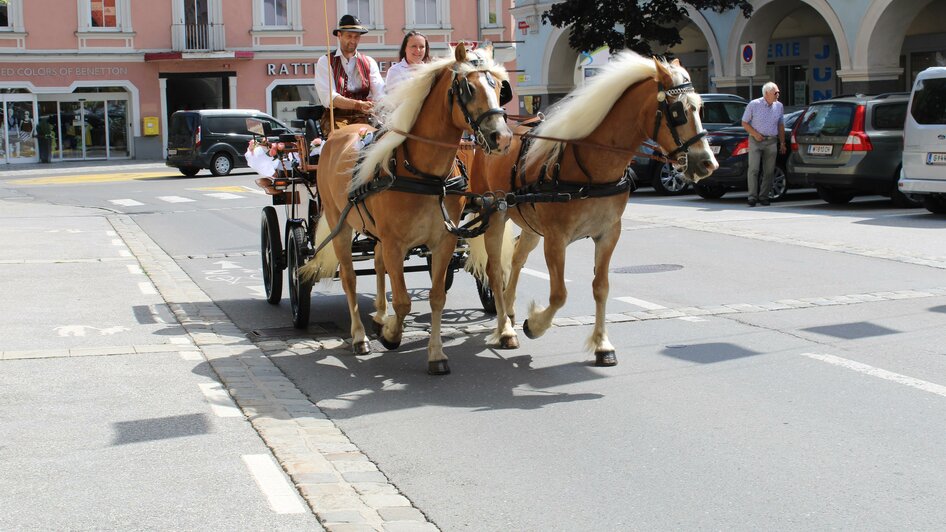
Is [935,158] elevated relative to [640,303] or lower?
elevated

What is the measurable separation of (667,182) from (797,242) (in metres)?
8.18

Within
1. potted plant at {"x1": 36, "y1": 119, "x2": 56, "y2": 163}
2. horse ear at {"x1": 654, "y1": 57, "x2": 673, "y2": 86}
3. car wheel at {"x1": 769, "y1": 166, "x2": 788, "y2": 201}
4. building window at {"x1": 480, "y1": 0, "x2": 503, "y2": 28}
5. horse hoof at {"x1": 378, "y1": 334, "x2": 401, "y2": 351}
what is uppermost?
building window at {"x1": 480, "y1": 0, "x2": 503, "y2": 28}

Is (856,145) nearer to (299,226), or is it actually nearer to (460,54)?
(299,226)

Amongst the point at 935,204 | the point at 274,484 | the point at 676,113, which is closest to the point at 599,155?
the point at 676,113

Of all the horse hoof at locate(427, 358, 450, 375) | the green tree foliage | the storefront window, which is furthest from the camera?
the storefront window

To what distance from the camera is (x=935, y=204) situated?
661 inches

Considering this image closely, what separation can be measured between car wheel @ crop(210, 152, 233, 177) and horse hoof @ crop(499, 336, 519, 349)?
27769 mm

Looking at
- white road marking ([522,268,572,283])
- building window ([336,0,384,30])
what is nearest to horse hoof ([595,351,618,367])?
white road marking ([522,268,572,283])

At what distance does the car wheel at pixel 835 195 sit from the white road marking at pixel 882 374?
12142mm

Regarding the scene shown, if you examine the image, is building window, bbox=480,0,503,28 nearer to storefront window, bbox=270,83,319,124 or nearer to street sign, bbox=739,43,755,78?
storefront window, bbox=270,83,319,124

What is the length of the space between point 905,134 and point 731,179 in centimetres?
425

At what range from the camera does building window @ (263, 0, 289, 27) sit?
A: 47.0 meters

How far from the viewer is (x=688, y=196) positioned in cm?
2223

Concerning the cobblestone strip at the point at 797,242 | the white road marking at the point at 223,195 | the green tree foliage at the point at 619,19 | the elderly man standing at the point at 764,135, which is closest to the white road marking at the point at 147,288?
the cobblestone strip at the point at 797,242
